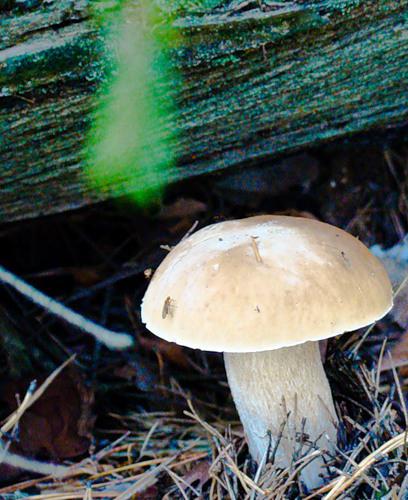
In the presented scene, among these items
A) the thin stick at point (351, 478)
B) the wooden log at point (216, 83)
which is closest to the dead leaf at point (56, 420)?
the wooden log at point (216, 83)

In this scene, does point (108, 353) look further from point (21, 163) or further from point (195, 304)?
point (195, 304)

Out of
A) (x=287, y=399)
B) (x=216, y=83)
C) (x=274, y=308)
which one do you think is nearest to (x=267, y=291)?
(x=274, y=308)

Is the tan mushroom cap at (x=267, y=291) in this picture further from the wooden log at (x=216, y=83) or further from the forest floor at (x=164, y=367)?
the wooden log at (x=216, y=83)

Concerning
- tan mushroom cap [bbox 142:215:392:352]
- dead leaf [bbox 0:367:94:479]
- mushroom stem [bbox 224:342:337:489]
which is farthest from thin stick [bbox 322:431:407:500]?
dead leaf [bbox 0:367:94:479]

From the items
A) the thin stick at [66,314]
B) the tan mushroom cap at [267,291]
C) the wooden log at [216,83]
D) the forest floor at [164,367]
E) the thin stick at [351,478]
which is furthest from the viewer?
the thin stick at [66,314]

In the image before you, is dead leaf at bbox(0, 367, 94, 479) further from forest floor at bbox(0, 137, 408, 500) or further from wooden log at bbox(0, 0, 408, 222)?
wooden log at bbox(0, 0, 408, 222)

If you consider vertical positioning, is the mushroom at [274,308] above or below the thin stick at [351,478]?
above
